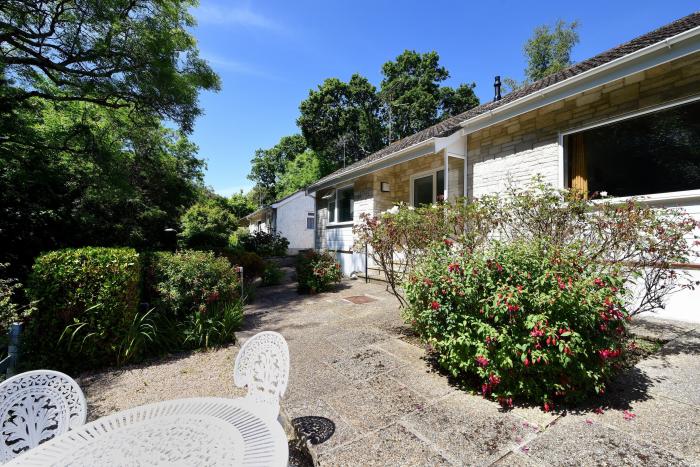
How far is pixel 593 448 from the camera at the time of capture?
205cm

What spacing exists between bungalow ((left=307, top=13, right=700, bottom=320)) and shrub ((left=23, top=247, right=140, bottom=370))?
656 centimetres

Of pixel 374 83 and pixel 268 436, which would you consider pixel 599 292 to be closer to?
pixel 268 436

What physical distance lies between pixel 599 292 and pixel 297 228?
74.3ft

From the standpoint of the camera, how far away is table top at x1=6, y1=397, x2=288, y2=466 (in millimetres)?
1452

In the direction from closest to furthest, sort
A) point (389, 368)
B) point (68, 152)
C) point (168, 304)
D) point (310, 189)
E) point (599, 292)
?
point (599, 292), point (389, 368), point (168, 304), point (68, 152), point (310, 189)

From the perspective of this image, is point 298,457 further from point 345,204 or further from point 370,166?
point 345,204

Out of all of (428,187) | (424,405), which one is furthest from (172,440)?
(428,187)

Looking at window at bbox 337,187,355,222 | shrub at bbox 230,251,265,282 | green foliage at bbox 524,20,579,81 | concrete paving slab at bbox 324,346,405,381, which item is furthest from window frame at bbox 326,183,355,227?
green foliage at bbox 524,20,579,81

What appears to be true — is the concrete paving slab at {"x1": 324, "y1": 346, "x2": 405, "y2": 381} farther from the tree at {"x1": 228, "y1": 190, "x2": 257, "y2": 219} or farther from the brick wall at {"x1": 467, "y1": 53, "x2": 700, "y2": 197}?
the tree at {"x1": 228, "y1": 190, "x2": 257, "y2": 219}

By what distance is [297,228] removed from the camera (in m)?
24.2

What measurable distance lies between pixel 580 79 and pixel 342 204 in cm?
846

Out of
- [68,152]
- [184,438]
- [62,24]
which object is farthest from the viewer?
[68,152]

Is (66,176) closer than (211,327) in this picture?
No

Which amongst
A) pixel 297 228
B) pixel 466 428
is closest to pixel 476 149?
pixel 466 428
